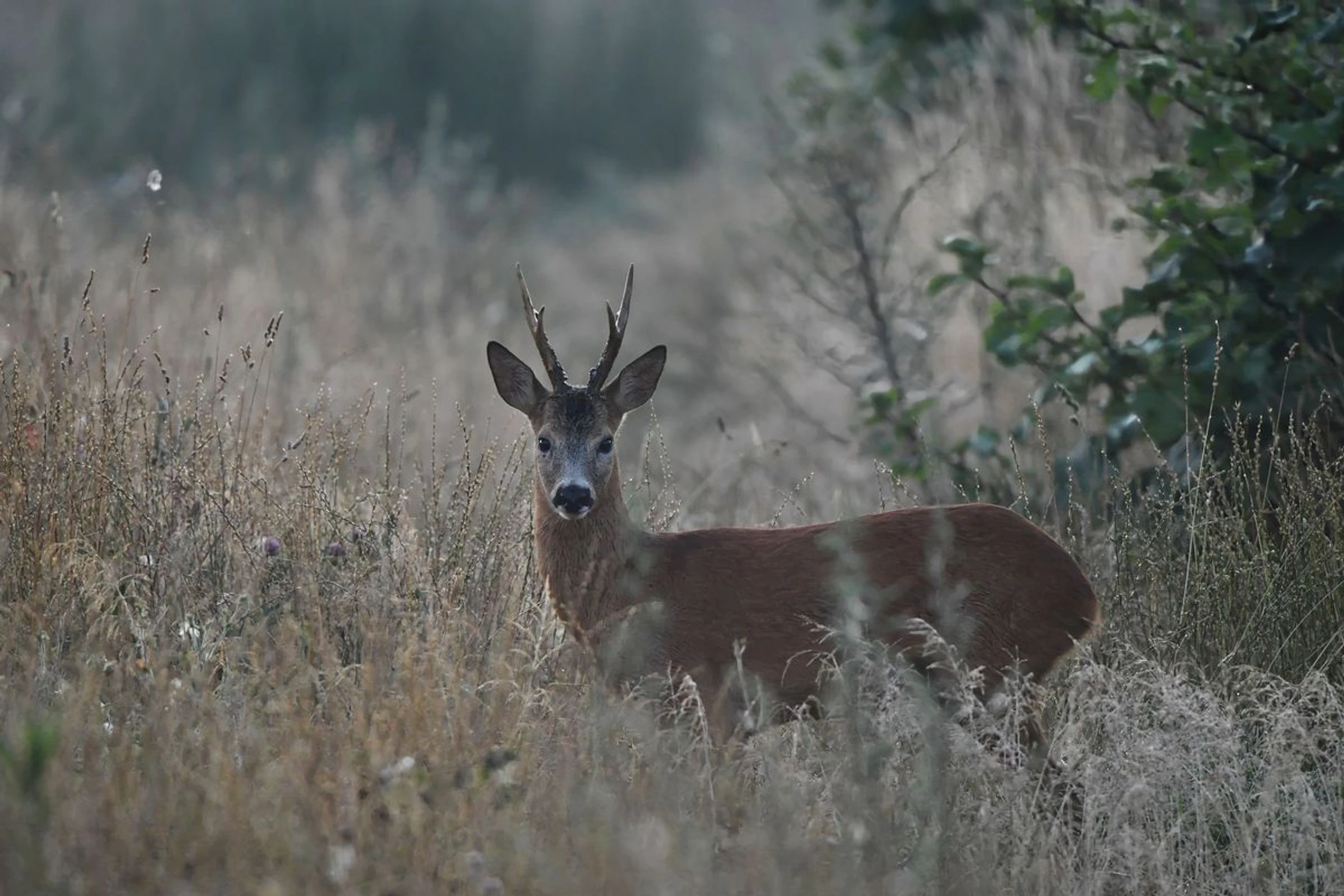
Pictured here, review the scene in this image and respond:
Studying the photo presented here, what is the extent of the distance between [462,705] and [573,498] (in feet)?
4.26

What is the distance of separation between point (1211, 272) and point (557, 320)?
8662 mm

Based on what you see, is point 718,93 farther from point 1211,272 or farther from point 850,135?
point 1211,272

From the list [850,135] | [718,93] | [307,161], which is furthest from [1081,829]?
[718,93]

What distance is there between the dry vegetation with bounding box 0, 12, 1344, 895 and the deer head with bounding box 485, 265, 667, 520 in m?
0.20

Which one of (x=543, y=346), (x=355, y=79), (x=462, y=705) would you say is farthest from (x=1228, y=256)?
(x=355, y=79)

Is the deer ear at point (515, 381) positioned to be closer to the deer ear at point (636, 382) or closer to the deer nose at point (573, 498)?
the deer ear at point (636, 382)

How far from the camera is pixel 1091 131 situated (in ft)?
34.4

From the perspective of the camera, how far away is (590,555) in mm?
5043

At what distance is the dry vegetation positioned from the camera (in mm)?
3195

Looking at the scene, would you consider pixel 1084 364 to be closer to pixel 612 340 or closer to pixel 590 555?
pixel 612 340

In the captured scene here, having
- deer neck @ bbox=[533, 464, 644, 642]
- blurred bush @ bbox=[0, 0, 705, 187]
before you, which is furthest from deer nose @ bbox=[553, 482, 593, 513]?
blurred bush @ bbox=[0, 0, 705, 187]

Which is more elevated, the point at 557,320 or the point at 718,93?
the point at 718,93

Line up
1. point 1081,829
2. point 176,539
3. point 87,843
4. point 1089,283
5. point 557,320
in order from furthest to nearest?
point 557,320
point 1089,283
point 176,539
point 1081,829
point 87,843

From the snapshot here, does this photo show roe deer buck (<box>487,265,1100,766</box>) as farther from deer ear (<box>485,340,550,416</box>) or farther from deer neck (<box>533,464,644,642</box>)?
deer ear (<box>485,340,550,416</box>)
